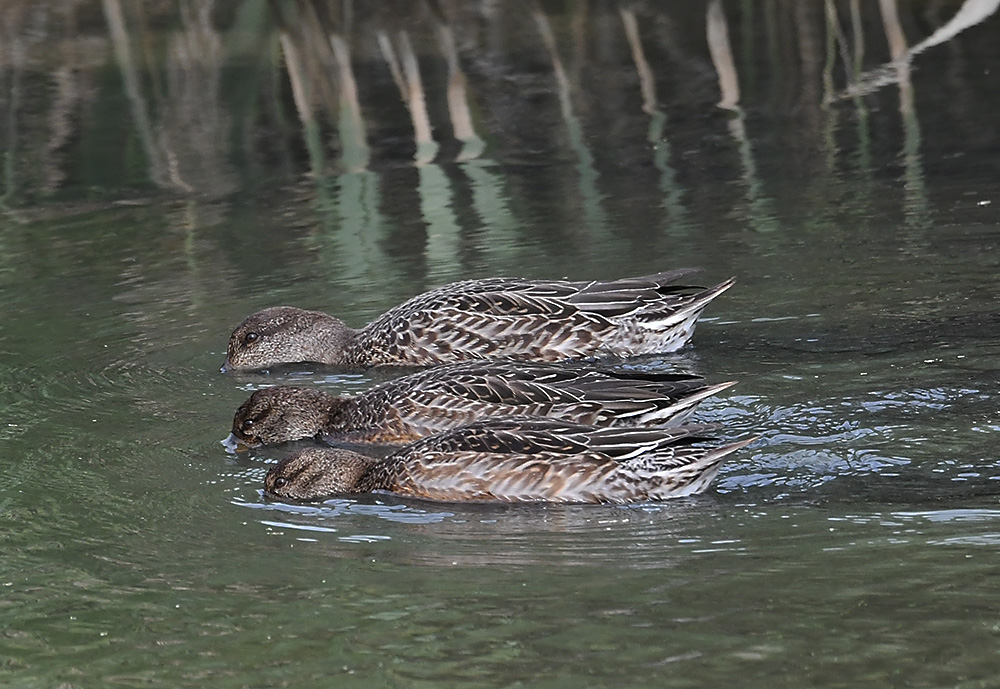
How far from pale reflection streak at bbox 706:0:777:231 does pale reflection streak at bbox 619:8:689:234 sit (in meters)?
0.58

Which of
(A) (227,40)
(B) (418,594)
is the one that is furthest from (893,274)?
(A) (227,40)

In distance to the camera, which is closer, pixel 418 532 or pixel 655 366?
pixel 418 532

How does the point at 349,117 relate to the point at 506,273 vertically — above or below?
above

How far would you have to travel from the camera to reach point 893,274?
1102 centimetres

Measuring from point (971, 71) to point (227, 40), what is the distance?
10.1 metres

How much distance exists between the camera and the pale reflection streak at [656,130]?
13.6 metres

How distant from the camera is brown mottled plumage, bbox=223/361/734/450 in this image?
8266 mm

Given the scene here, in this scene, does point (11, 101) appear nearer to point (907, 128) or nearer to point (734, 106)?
point (734, 106)

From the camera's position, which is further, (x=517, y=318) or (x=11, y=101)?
(x=11, y=101)

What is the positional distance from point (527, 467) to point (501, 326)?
2.96 metres

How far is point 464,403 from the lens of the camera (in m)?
9.08

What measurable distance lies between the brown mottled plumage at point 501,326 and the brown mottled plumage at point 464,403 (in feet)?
4.03

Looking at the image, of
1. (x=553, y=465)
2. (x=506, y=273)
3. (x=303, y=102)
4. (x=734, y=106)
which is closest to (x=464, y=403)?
(x=553, y=465)

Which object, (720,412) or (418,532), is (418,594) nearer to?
(418,532)
